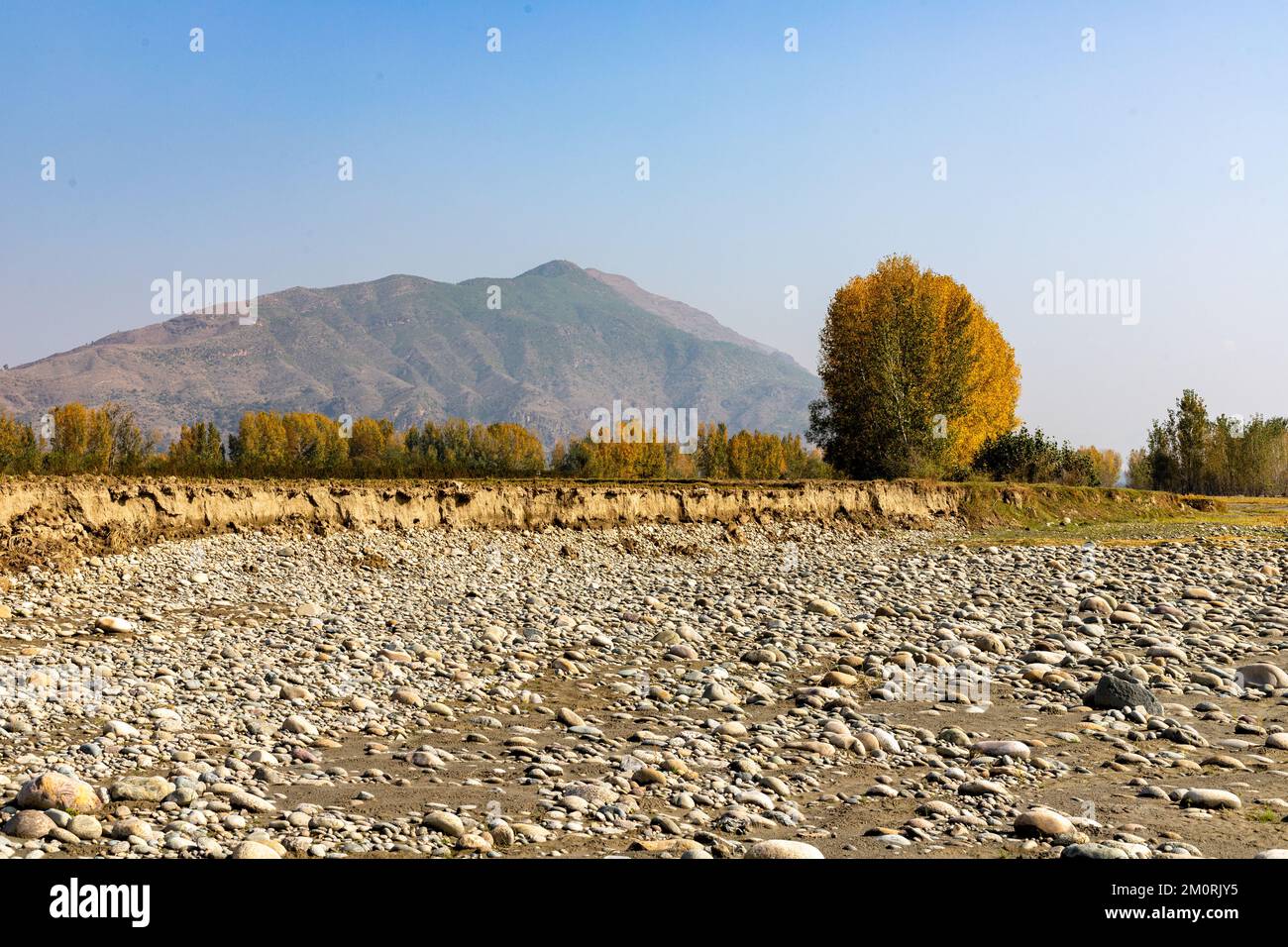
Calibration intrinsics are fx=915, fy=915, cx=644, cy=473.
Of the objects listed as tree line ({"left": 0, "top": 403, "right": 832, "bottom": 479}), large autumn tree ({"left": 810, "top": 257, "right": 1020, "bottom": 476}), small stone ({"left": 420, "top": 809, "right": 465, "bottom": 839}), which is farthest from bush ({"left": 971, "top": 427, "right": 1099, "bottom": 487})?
small stone ({"left": 420, "top": 809, "right": 465, "bottom": 839})

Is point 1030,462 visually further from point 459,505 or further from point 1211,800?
point 1211,800

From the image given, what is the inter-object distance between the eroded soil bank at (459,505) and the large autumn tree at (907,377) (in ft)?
15.9

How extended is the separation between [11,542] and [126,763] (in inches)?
609

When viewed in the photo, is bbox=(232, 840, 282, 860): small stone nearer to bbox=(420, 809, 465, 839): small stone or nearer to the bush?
bbox=(420, 809, 465, 839): small stone

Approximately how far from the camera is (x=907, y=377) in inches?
1762

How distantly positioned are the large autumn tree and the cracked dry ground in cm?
2387

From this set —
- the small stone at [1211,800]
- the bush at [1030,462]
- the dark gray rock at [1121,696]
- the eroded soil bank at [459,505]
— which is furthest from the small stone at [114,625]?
the bush at [1030,462]

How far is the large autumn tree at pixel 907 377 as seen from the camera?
44.2 metres

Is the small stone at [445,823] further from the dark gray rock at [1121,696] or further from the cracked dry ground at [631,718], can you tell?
the dark gray rock at [1121,696]

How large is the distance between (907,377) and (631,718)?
37.9 meters

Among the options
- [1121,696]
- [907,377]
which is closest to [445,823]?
[1121,696]
